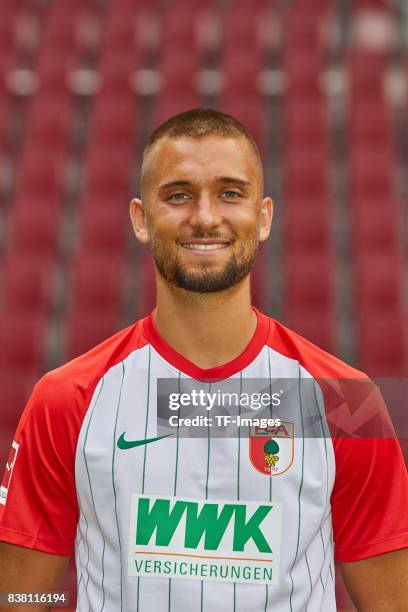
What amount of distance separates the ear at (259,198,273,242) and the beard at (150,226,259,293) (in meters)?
0.02

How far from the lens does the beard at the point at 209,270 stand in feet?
1.57

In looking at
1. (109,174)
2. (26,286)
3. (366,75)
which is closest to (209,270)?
(26,286)

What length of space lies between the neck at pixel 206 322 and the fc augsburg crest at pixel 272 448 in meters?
0.05

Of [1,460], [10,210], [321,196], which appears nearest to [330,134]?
[321,196]

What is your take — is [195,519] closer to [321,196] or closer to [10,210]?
[321,196]

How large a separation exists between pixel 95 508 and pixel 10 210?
1.60m

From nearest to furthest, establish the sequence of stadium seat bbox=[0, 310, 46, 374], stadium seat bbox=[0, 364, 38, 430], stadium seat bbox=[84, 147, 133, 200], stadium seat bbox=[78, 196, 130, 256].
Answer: stadium seat bbox=[0, 364, 38, 430] → stadium seat bbox=[0, 310, 46, 374] → stadium seat bbox=[78, 196, 130, 256] → stadium seat bbox=[84, 147, 133, 200]

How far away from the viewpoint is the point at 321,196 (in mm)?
1816

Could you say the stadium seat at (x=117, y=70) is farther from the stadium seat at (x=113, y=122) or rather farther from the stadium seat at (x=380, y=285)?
the stadium seat at (x=380, y=285)

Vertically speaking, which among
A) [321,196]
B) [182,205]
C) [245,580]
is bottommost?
[245,580]

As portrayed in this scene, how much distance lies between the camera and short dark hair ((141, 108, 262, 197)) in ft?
1.66

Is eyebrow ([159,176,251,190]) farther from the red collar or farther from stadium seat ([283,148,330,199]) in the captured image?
stadium seat ([283,148,330,199])

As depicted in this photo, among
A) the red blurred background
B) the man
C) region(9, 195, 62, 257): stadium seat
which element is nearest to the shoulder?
the man

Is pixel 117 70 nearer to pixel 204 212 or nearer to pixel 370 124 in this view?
pixel 370 124
